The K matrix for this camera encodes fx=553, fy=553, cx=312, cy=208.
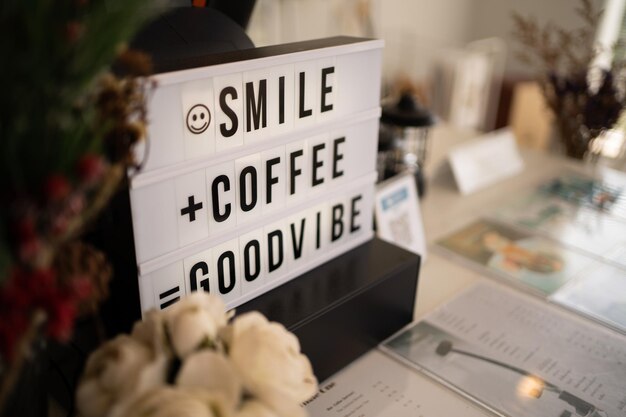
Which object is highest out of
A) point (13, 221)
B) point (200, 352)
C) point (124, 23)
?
point (124, 23)

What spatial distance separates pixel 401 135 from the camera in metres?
1.45

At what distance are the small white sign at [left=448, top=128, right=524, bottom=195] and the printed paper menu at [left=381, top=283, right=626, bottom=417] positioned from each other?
50 centimetres

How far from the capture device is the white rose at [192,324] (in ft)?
1.68

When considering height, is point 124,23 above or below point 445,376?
above

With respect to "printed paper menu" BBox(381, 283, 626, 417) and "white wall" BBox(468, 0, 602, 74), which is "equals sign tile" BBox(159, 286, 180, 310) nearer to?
"printed paper menu" BBox(381, 283, 626, 417)

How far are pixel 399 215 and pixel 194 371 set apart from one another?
72cm

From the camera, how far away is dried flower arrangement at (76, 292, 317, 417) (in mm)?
476

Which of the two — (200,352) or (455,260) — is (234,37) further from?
(455,260)

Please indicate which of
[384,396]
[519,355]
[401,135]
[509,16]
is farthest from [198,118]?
[509,16]

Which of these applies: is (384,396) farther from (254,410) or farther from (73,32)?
(73,32)

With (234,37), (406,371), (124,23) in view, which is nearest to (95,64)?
(124,23)

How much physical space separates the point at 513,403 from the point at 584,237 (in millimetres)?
637

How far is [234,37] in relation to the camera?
868mm

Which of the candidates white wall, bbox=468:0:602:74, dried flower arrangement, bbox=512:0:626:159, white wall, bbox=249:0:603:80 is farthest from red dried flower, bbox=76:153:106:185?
white wall, bbox=468:0:602:74
